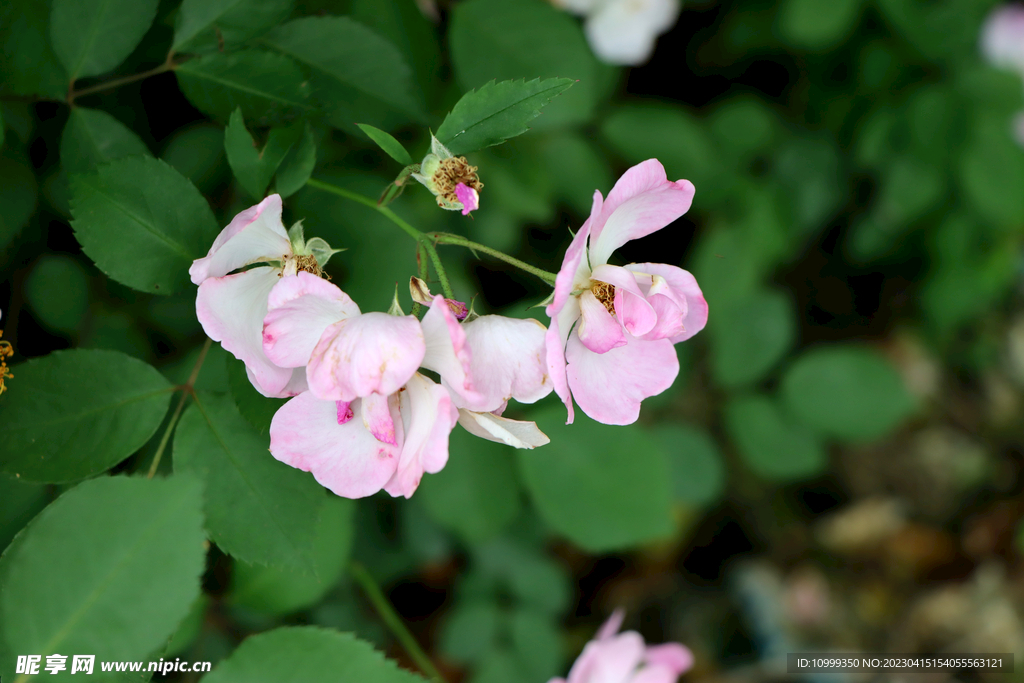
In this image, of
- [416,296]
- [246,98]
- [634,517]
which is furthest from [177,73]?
[634,517]

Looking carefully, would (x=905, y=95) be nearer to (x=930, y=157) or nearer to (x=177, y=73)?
(x=930, y=157)

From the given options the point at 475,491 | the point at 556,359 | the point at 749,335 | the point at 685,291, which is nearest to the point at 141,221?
the point at 556,359

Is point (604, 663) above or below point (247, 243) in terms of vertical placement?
below

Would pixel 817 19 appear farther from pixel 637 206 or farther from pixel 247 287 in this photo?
pixel 247 287

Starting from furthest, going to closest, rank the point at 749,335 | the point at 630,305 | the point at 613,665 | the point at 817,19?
the point at 749,335, the point at 817,19, the point at 613,665, the point at 630,305

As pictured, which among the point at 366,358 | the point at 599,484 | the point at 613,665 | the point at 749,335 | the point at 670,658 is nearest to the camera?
the point at 366,358

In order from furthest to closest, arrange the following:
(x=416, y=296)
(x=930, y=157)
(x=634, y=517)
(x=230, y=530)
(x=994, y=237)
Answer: (x=994, y=237) < (x=930, y=157) < (x=634, y=517) < (x=230, y=530) < (x=416, y=296)

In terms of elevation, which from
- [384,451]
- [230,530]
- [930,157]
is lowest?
[930,157]
